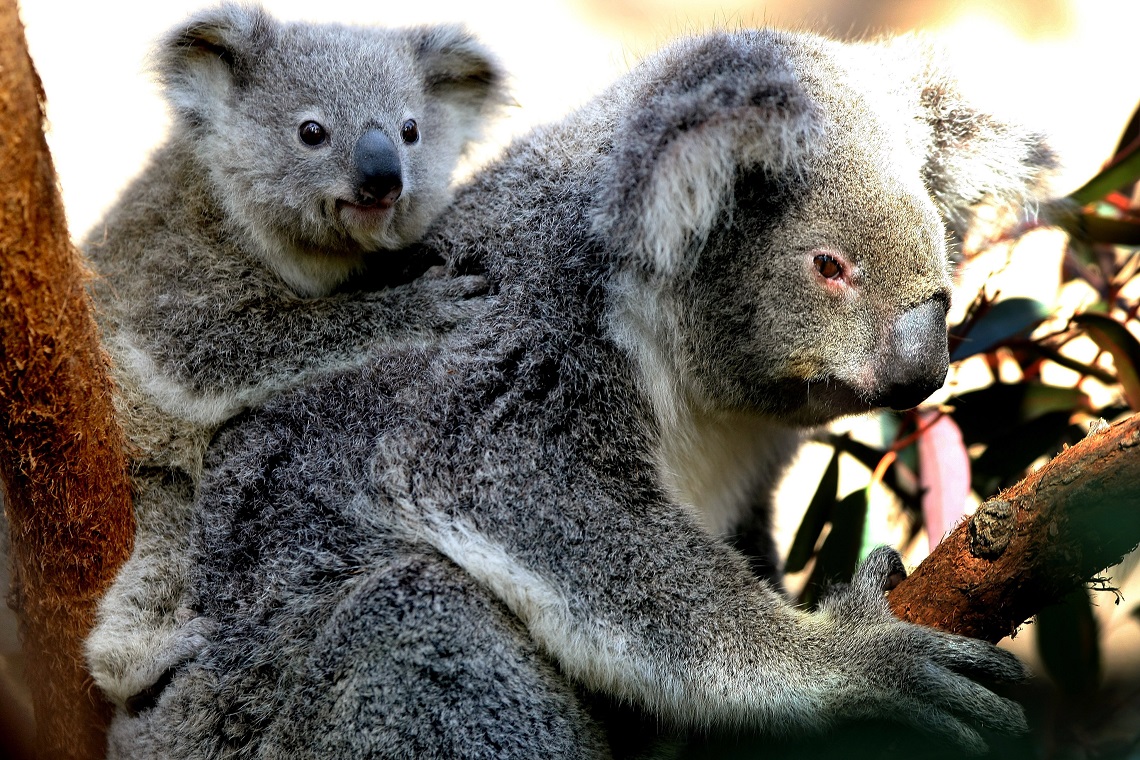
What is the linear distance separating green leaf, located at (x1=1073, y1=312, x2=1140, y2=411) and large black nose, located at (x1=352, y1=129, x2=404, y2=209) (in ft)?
5.76

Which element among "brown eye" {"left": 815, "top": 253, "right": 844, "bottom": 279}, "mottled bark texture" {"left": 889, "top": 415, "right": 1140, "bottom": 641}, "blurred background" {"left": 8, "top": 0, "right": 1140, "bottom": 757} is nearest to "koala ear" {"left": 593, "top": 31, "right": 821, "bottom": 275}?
"brown eye" {"left": 815, "top": 253, "right": 844, "bottom": 279}

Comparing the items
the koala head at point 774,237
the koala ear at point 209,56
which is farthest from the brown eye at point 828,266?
the koala ear at point 209,56

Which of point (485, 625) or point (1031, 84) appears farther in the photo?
point (1031, 84)

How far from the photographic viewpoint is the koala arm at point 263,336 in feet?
7.18

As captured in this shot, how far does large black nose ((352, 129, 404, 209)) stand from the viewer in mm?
2262

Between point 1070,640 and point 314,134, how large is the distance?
201 centimetres

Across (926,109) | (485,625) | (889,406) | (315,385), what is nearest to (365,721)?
(485,625)

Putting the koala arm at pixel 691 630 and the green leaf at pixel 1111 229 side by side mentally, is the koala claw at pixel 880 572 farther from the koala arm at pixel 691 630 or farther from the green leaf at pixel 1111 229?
the green leaf at pixel 1111 229

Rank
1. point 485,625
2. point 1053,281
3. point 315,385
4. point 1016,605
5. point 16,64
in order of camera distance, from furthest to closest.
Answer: point 1053,281, point 315,385, point 485,625, point 1016,605, point 16,64

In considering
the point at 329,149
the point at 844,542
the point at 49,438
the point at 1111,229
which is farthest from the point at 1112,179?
the point at 49,438

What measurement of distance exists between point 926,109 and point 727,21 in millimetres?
505

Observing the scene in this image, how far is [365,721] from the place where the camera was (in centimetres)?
180

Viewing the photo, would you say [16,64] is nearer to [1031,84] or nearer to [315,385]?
[315,385]

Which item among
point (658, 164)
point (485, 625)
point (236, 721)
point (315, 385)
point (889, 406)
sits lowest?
point (236, 721)
